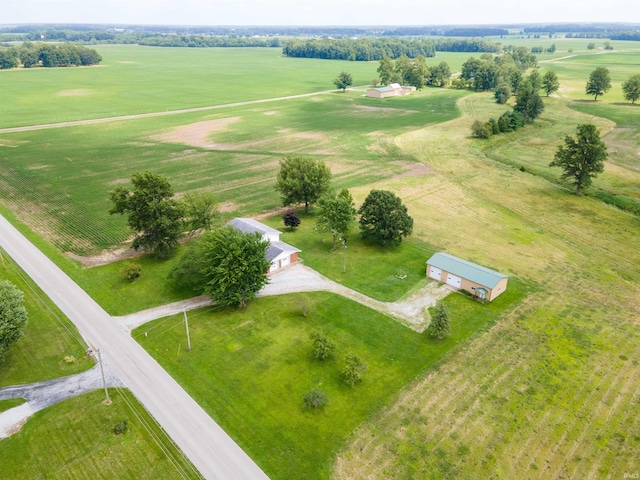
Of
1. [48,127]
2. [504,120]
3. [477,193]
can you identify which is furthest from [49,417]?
[504,120]

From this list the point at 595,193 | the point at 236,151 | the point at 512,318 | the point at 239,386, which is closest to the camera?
the point at 239,386

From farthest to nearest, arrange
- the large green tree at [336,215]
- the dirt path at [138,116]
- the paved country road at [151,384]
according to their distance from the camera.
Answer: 1. the dirt path at [138,116]
2. the large green tree at [336,215]
3. the paved country road at [151,384]

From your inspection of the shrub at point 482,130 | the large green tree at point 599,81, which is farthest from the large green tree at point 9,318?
the large green tree at point 599,81

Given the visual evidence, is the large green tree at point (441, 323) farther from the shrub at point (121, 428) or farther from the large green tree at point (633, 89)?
the large green tree at point (633, 89)

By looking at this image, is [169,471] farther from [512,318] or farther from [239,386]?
[512,318]

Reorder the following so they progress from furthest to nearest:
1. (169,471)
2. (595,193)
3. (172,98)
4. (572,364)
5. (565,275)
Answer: (172,98), (595,193), (565,275), (572,364), (169,471)

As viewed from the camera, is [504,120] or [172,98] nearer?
[504,120]
